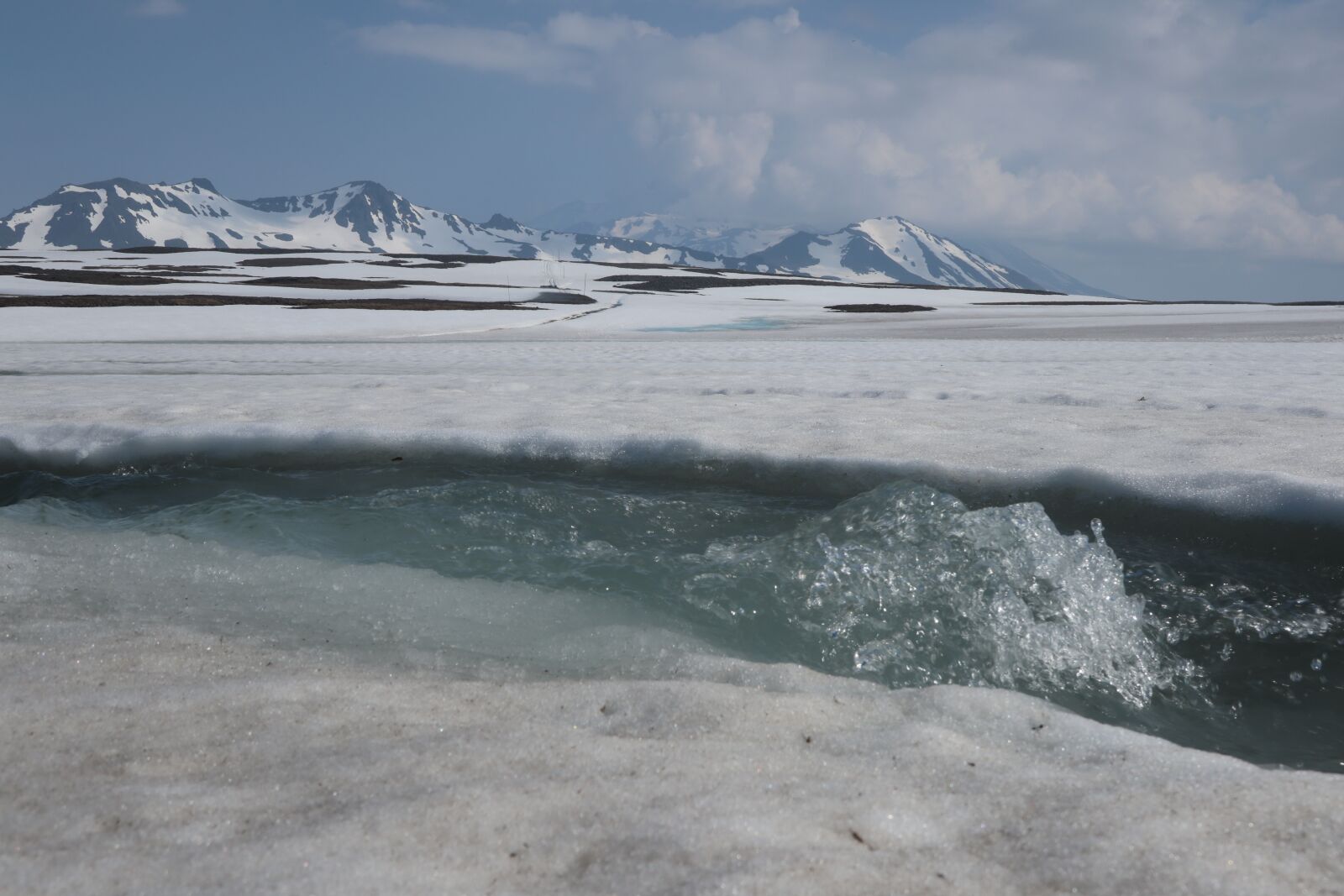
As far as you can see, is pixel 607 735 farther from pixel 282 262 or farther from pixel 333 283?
pixel 282 262

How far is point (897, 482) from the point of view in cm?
524

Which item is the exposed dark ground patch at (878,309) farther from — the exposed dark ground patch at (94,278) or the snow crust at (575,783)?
the snow crust at (575,783)

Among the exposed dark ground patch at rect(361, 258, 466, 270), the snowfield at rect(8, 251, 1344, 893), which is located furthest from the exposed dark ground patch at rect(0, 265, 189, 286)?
the snowfield at rect(8, 251, 1344, 893)

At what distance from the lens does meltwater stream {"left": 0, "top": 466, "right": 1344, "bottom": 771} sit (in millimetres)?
3592

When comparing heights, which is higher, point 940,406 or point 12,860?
point 940,406

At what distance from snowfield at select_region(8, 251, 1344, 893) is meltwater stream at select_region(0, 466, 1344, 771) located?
23 centimetres

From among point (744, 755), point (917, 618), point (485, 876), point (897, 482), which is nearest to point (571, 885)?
point (485, 876)

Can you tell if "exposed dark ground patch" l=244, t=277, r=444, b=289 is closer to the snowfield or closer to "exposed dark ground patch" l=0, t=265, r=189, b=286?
"exposed dark ground patch" l=0, t=265, r=189, b=286

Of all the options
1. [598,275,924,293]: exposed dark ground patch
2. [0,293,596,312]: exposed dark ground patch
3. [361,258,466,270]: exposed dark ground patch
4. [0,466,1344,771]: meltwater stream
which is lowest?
[0,466,1344,771]: meltwater stream

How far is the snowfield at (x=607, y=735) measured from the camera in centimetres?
200

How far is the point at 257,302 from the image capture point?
3316 cm

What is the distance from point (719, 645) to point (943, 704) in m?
1.07

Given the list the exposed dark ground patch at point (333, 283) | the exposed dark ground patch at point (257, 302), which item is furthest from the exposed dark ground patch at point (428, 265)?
the exposed dark ground patch at point (257, 302)

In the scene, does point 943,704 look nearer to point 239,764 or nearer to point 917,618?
point 917,618
